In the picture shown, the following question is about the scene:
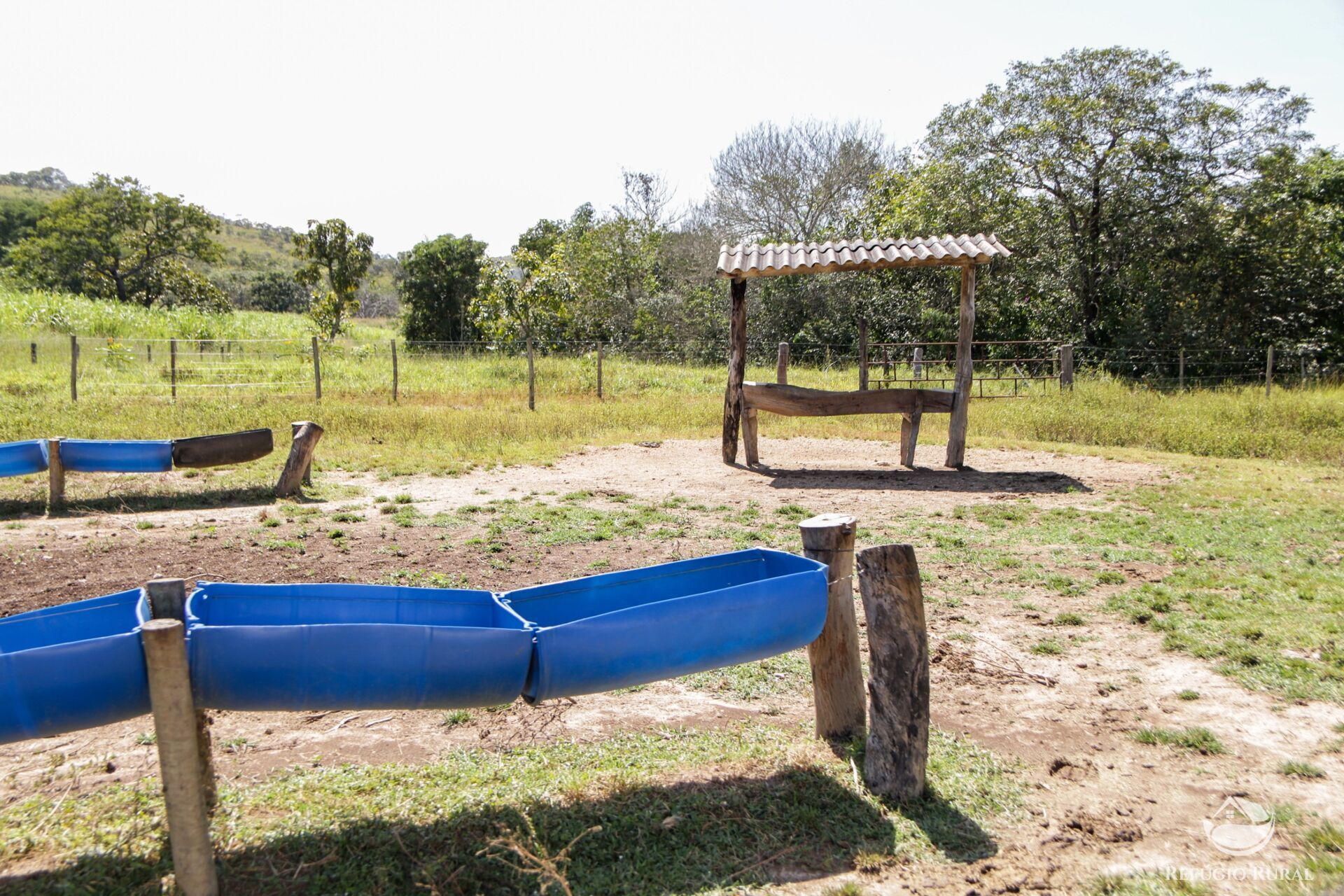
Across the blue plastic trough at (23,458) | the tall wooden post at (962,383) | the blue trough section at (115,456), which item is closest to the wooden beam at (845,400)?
the tall wooden post at (962,383)

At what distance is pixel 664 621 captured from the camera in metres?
3.14

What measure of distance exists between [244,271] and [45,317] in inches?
1547

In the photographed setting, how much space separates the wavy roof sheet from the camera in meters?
10.3

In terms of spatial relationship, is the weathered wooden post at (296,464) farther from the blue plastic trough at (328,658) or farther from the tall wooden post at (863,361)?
the tall wooden post at (863,361)

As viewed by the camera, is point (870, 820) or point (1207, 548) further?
point (1207, 548)

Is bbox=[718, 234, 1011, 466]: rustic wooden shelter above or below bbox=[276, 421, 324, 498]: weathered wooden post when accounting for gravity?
above

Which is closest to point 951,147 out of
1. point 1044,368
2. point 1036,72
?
point 1036,72

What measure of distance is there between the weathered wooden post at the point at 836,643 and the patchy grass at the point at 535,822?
0.16 meters

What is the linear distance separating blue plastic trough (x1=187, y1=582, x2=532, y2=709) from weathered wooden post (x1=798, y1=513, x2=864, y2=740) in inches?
49.2

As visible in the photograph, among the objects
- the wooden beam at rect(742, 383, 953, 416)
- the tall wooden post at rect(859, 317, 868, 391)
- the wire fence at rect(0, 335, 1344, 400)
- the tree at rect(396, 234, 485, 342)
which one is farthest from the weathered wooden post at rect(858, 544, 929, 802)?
the tree at rect(396, 234, 485, 342)

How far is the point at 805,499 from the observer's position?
9.16m

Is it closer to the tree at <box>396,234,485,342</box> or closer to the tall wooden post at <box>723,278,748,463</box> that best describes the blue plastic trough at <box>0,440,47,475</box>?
the tall wooden post at <box>723,278,748,463</box>

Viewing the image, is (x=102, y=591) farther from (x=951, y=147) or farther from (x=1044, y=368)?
(x=951, y=147)

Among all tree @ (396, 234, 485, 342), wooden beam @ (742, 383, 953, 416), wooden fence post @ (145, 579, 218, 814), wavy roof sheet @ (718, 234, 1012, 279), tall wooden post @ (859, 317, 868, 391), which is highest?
tree @ (396, 234, 485, 342)
